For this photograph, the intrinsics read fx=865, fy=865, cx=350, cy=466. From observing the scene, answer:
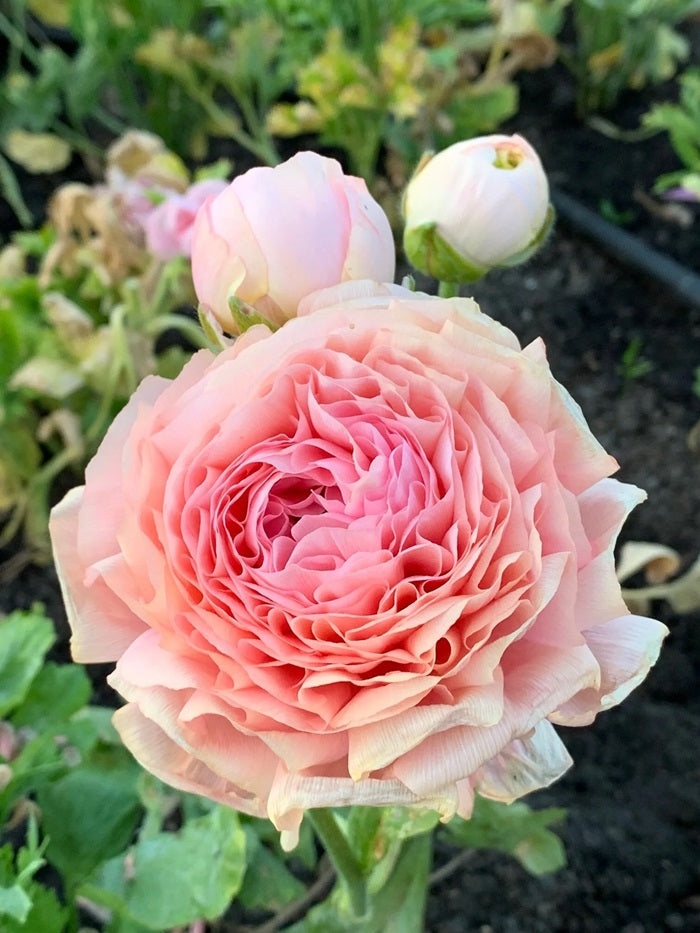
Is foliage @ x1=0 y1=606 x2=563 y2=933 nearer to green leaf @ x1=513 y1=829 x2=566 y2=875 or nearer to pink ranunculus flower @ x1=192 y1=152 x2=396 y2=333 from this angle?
green leaf @ x1=513 y1=829 x2=566 y2=875

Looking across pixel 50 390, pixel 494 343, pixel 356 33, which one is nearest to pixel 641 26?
pixel 356 33

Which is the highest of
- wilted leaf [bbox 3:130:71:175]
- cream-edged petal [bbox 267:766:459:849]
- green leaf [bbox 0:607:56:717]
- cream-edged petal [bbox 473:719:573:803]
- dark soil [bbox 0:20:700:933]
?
cream-edged petal [bbox 267:766:459:849]

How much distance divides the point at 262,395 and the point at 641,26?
1.36m

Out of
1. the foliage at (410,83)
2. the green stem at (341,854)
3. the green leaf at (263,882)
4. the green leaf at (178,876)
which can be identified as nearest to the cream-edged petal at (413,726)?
the green stem at (341,854)

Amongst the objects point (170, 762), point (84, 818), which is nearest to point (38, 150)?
point (84, 818)

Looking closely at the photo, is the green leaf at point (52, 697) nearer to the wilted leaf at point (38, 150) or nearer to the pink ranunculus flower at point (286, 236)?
the pink ranunculus flower at point (286, 236)

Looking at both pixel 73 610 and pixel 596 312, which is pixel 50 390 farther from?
pixel 596 312

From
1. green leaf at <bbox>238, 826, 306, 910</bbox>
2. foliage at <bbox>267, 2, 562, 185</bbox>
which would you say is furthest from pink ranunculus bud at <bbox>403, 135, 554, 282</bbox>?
foliage at <bbox>267, 2, 562, 185</bbox>

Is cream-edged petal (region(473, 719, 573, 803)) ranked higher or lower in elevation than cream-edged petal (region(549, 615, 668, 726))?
lower

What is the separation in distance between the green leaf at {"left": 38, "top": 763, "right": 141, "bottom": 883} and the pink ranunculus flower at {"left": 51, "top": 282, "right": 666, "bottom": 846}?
0.75ft

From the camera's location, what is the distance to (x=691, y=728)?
2.70ft

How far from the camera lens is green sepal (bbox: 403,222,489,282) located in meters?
0.39

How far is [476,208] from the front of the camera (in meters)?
0.38

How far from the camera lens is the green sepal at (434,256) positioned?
389mm
